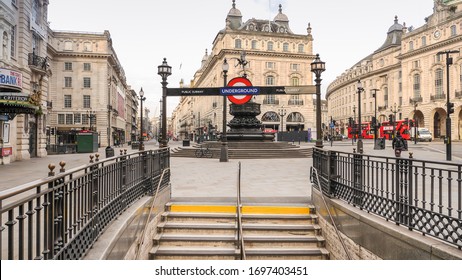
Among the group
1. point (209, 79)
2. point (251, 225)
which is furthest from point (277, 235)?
point (209, 79)

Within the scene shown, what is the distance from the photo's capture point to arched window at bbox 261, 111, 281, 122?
6431 cm

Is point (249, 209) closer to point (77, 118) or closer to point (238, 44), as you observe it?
point (77, 118)

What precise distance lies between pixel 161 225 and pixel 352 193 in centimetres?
411

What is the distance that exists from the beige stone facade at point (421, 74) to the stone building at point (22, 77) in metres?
38.6

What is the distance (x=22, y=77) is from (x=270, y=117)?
50.7m

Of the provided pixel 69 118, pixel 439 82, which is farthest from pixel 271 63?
pixel 69 118

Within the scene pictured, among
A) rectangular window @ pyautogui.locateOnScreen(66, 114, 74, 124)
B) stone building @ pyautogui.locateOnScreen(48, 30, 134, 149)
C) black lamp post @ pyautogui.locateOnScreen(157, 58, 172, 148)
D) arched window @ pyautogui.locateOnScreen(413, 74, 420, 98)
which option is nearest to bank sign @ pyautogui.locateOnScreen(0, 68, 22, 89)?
black lamp post @ pyautogui.locateOnScreen(157, 58, 172, 148)

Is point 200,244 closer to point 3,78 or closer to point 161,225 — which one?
point 161,225

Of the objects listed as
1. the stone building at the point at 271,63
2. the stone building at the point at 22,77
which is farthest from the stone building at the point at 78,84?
the stone building at the point at 22,77

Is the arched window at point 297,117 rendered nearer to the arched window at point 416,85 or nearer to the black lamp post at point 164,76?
the arched window at point 416,85

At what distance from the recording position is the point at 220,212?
7.15 m

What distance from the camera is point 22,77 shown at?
59.4ft

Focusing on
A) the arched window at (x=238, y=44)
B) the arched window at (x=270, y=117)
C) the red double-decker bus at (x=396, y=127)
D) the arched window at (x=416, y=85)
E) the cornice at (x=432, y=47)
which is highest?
the arched window at (x=238, y=44)

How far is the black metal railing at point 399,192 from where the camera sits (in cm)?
405
